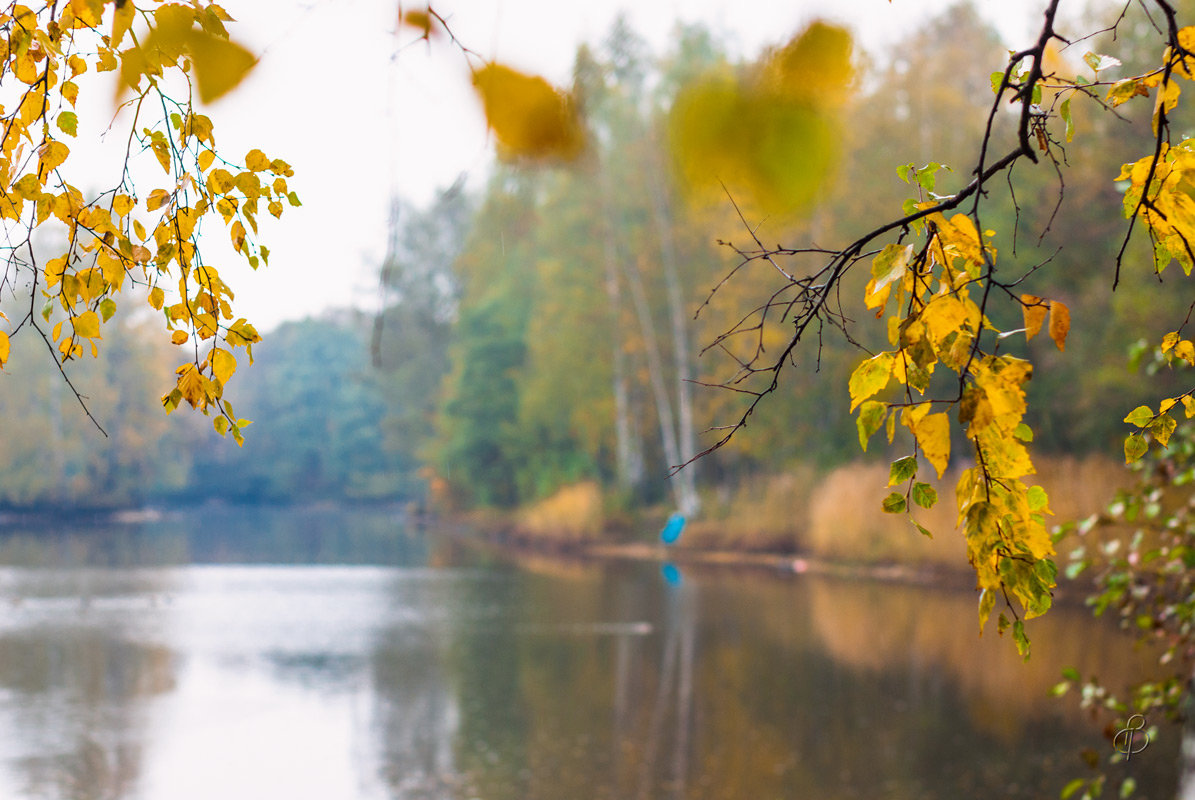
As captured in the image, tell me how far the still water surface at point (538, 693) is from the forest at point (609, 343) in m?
2.84

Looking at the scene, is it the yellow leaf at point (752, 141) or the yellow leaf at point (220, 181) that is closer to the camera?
the yellow leaf at point (752, 141)

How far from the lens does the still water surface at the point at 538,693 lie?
6688mm

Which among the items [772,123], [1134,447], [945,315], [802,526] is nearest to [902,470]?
[945,315]

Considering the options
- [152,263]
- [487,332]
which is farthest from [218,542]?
[152,263]

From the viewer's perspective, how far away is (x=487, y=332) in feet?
85.9

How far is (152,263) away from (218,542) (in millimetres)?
24853

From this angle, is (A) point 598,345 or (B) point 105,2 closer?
(B) point 105,2

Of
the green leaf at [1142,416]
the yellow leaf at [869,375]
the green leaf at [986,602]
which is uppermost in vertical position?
the yellow leaf at [869,375]

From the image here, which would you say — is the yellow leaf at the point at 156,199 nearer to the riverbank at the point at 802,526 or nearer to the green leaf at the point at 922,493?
the green leaf at the point at 922,493

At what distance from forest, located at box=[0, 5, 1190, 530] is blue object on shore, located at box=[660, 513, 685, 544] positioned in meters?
0.85

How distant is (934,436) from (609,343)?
20.7 m

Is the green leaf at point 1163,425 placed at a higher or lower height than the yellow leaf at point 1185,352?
lower

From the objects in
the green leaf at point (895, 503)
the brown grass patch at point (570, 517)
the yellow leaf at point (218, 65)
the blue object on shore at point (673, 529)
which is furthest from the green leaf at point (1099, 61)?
the brown grass patch at point (570, 517)

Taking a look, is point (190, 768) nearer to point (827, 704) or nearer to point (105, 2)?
point (827, 704)
